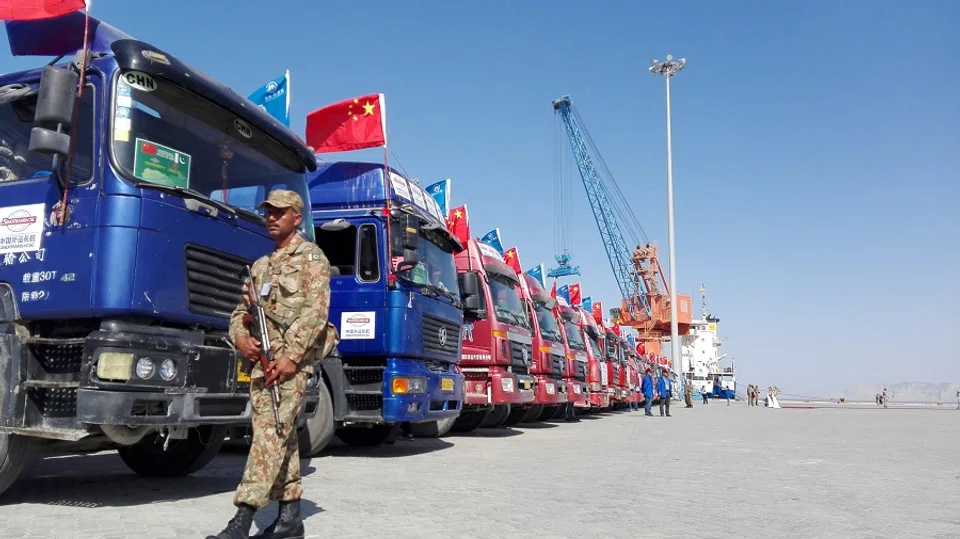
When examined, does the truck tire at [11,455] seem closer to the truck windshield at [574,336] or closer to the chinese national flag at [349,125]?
the chinese national flag at [349,125]

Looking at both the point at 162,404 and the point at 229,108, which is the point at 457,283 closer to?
the point at 229,108

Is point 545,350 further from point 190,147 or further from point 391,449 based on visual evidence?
point 190,147

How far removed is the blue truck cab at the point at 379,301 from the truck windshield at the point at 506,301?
3325 mm

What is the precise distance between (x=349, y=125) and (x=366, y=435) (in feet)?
13.0

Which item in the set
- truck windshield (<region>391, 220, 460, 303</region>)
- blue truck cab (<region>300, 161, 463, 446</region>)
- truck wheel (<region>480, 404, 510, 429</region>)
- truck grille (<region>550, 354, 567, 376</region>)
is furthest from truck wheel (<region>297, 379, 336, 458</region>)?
truck grille (<region>550, 354, 567, 376</region>)

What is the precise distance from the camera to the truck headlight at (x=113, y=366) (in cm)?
413

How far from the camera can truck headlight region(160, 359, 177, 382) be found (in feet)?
14.4

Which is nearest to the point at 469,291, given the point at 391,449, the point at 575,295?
the point at 391,449

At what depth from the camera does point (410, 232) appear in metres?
7.87

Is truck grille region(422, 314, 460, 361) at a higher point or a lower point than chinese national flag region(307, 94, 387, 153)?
lower

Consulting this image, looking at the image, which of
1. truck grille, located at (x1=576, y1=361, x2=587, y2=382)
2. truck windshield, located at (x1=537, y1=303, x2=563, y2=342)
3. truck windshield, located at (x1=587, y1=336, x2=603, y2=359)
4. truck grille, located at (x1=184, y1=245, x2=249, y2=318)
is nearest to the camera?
truck grille, located at (x1=184, y1=245, x2=249, y2=318)

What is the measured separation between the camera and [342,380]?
7.34 metres

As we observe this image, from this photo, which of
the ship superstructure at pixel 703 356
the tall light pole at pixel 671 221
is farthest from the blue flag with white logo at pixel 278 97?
the ship superstructure at pixel 703 356

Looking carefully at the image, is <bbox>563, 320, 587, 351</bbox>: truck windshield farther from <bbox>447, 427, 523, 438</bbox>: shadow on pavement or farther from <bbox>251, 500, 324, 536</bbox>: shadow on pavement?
<bbox>251, 500, 324, 536</bbox>: shadow on pavement
